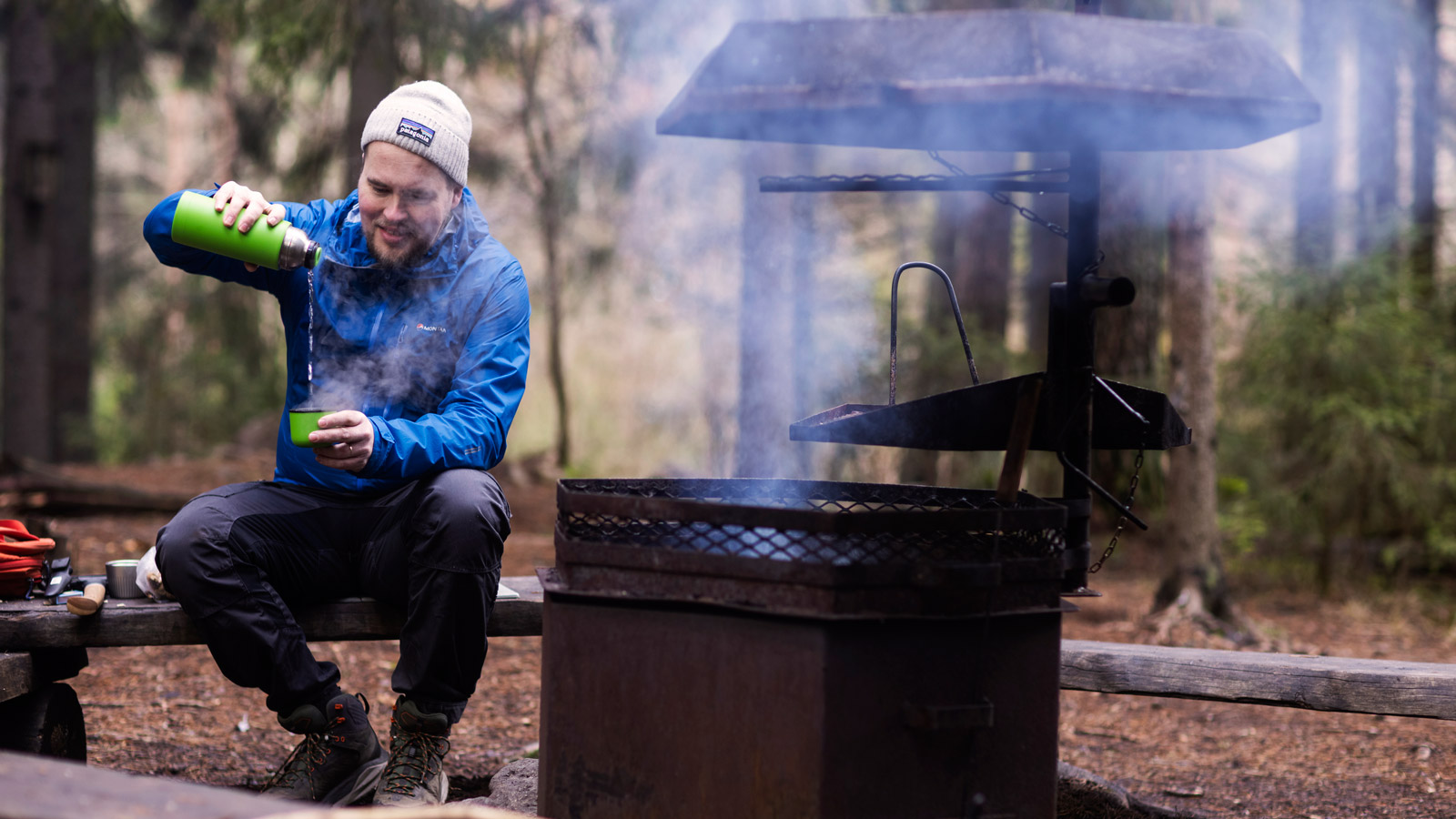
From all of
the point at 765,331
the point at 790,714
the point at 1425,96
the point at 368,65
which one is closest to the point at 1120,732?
the point at 790,714

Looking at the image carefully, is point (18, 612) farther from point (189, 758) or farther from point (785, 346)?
point (785, 346)

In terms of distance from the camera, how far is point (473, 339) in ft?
8.68

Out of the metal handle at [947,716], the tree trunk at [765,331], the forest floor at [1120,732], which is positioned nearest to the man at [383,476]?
the forest floor at [1120,732]

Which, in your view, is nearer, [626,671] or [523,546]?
[626,671]

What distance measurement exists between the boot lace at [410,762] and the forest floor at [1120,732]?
47 centimetres

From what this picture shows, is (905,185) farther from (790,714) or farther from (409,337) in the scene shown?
(790,714)

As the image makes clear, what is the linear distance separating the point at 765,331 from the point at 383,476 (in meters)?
4.35

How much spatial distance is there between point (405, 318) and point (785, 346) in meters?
4.21

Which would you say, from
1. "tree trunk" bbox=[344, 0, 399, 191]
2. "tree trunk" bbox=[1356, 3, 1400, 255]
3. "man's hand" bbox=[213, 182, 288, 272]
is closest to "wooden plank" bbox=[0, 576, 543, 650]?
"man's hand" bbox=[213, 182, 288, 272]

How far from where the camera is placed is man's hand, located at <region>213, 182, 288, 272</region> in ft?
8.53

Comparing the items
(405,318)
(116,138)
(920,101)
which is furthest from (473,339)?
(116,138)

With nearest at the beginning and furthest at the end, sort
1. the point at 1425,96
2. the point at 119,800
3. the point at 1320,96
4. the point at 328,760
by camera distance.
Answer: the point at 119,800
the point at 328,760
the point at 1320,96
the point at 1425,96

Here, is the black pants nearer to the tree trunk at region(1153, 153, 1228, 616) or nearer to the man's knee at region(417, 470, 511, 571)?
the man's knee at region(417, 470, 511, 571)

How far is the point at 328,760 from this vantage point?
257 cm
